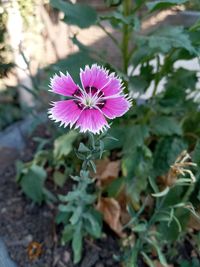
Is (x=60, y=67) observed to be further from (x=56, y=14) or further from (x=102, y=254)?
(x=56, y=14)

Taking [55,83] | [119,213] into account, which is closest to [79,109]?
[55,83]

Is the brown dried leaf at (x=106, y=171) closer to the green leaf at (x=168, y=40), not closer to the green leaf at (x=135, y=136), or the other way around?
the green leaf at (x=135, y=136)

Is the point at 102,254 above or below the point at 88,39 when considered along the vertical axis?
below

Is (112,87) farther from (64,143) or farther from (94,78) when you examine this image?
(64,143)

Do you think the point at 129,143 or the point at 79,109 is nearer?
the point at 79,109

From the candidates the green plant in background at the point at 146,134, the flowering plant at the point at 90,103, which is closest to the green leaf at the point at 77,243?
the green plant in background at the point at 146,134

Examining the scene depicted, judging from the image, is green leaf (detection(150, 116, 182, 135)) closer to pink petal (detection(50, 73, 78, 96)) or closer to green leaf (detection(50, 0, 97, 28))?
green leaf (detection(50, 0, 97, 28))
